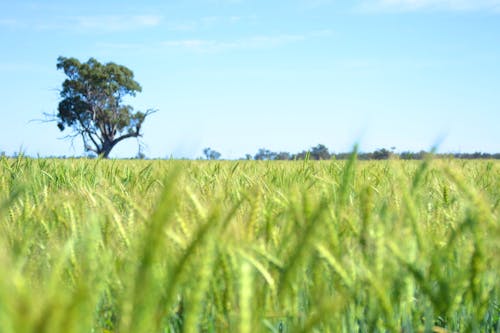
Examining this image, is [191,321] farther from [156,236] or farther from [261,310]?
[261,310]

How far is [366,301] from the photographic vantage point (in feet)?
3.25

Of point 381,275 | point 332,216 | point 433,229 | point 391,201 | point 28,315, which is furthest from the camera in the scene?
point 391,201

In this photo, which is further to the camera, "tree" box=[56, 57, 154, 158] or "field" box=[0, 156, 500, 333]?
"tree" box=[56, 57, 154, 158]

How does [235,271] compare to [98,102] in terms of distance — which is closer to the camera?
[235,271]

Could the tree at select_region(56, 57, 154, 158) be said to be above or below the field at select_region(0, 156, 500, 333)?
above

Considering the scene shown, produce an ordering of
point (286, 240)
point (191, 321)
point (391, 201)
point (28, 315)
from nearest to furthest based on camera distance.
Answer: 1. point (28, 315)
2. point (191, 321)
3. point (286, 240)
4. point (391, 201)

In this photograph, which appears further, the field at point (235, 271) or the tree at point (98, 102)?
the tree at point (98, 102)

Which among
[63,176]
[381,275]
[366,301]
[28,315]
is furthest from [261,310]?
[63,176]

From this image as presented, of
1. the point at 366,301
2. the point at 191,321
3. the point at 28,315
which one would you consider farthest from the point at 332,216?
the point at 28,315

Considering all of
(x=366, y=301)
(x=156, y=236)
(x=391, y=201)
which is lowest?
(x=366, y=301)

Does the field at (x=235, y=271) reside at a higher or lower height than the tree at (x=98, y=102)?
lower

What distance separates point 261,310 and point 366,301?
0.27 meters

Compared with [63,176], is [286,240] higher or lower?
lower

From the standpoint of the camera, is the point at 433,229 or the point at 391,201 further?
the point at 391,201
